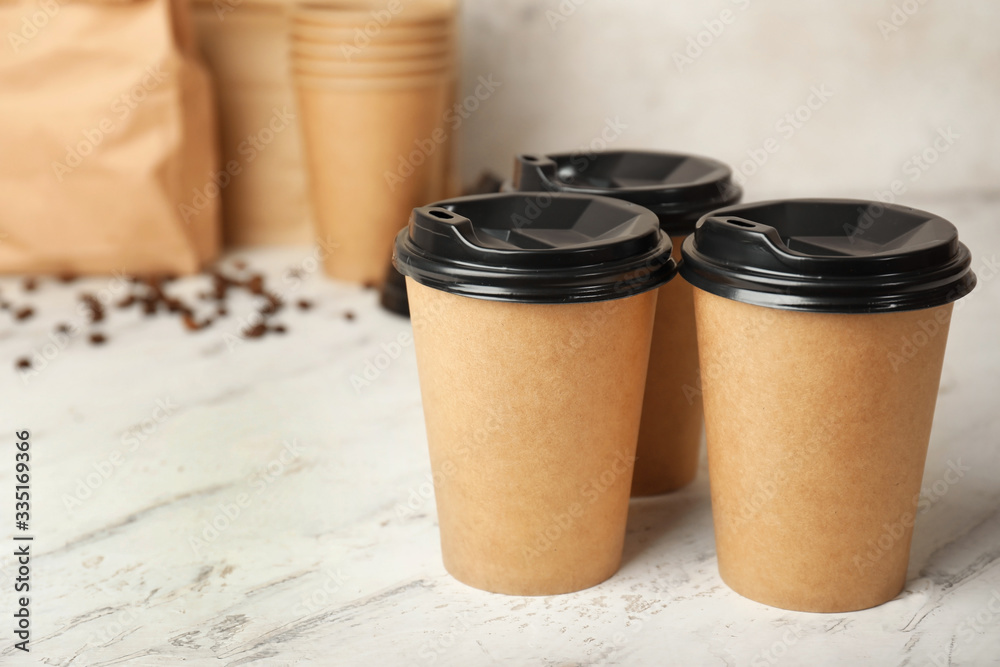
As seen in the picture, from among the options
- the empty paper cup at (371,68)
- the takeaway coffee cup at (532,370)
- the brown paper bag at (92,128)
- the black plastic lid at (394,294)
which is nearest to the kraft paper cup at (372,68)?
the empty paper cup at (371,68)

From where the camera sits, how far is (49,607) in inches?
42.3

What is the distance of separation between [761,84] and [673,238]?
1.64 metres

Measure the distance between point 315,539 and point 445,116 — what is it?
1.31 meters

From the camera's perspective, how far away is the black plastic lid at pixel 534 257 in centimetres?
94

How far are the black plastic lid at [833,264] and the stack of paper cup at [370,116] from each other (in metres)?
1.25

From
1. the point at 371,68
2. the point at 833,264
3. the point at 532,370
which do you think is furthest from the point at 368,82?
the point at 833,264

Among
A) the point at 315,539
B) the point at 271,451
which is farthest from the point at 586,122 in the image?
the point at 315,539

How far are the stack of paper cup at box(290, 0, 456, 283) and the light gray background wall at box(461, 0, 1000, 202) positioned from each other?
1.24 ft

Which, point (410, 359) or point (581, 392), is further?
point (410, 359)

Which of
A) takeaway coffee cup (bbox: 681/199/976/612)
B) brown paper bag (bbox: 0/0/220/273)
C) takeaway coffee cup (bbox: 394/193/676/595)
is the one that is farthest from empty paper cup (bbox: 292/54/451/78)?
takeaway coffee cup (bbox: 681/199/976/612)

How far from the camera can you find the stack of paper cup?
2.10 meters

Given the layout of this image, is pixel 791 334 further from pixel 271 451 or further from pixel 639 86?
pixel 639 86

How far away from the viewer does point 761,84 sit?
265 centimetres

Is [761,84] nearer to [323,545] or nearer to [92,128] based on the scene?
[92,128]
